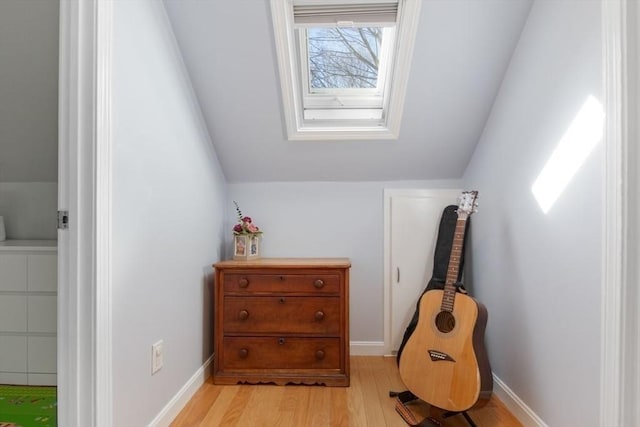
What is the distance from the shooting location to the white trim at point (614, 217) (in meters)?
1.03

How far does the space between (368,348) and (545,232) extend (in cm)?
144

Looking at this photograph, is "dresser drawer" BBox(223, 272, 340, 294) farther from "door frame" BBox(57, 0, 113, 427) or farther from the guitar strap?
"door frame" BBox(57, 0, 113, 427)

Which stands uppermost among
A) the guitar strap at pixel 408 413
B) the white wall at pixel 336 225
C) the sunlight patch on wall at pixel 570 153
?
the sunlight patch on wall at pixel 570 153

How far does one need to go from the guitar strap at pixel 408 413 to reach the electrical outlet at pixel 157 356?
1122 mm

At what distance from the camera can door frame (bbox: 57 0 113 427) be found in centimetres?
114

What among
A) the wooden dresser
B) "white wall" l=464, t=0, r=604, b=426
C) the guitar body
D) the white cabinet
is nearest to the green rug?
the white cabinet

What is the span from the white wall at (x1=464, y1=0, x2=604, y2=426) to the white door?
39 cm

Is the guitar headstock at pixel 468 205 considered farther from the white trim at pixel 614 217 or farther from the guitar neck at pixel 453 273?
the white trim at pixel 614 217

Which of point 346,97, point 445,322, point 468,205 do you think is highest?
point 346,97

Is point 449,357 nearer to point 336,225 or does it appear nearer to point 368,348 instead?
point 368,348

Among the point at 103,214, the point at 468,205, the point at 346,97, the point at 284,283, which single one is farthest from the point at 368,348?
the point at 103,214

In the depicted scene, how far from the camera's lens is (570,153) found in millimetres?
1381

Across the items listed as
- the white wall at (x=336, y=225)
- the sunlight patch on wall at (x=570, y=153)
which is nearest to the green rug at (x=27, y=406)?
the white wall at (x=336, y=225)

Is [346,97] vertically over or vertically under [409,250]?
over
